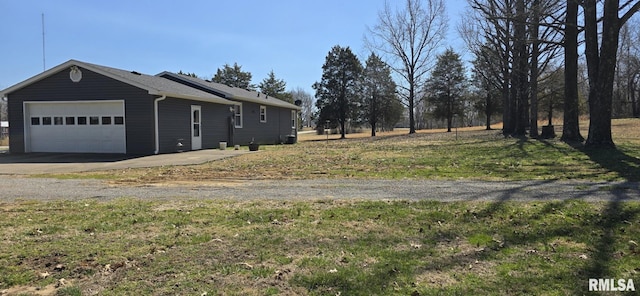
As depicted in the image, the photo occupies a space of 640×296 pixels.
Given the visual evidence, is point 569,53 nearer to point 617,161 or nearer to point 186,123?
point 617,161

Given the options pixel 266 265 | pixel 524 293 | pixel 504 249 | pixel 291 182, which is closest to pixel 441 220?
pixel 504 249

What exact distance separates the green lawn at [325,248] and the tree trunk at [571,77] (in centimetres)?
1269

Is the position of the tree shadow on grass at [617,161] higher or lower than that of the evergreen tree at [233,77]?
lower

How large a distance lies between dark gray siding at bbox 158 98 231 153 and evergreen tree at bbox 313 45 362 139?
72.7 feet

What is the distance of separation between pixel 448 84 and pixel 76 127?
36.8 m

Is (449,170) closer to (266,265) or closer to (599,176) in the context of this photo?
(599,176)

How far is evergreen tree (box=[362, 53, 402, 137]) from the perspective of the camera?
43.7m

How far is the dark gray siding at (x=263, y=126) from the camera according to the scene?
964 inches

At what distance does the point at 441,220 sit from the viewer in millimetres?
5137

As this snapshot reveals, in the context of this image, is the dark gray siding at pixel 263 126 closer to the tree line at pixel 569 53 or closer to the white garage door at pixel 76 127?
the white garage door at pixel 76 127

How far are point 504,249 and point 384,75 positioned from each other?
41.2 m

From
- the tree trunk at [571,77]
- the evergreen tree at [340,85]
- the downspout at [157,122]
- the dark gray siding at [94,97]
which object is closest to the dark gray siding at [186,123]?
the downspout at [157,122]

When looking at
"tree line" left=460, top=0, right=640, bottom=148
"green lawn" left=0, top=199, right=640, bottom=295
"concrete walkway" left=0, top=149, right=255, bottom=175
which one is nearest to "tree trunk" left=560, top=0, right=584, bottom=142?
"tree line" left=460, top=0, right=640, bottom=148

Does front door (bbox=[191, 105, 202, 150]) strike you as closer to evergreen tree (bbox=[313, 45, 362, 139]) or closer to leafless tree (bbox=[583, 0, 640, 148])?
leafless tree (bbox=[583, 0, 640, 148])
